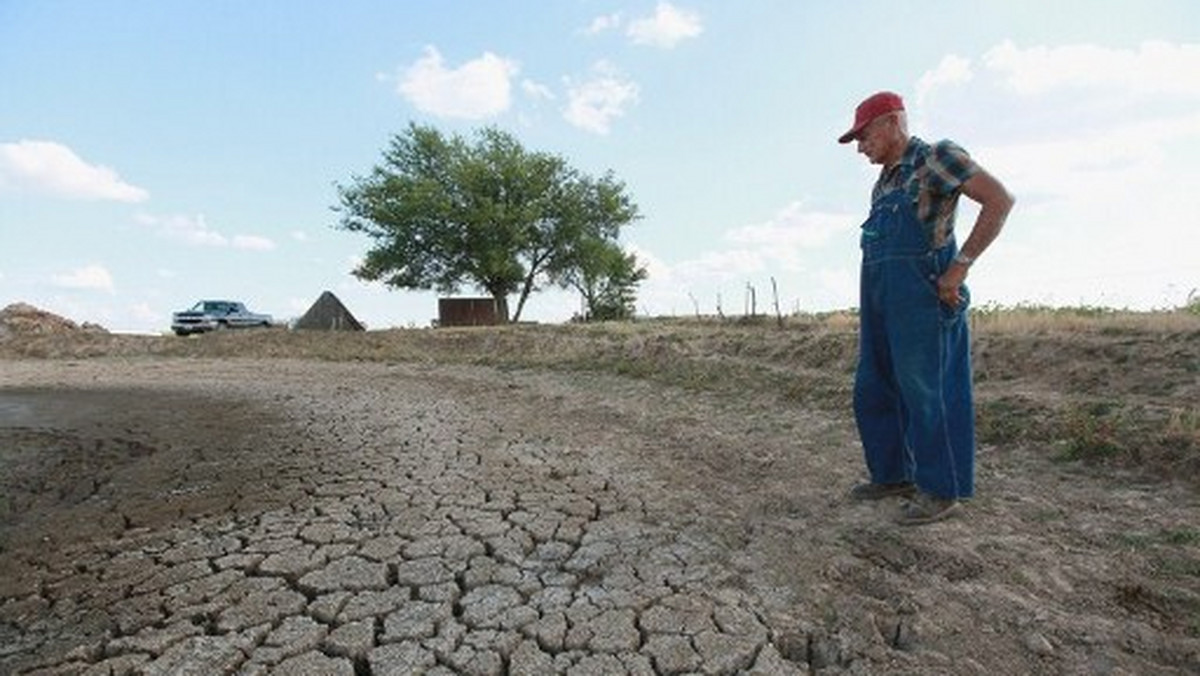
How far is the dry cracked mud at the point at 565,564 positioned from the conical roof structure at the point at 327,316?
1786cm

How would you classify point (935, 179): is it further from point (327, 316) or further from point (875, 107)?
point (327, 316)

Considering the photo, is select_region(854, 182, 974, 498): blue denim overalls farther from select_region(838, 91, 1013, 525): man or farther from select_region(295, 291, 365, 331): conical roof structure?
select_region(295, 291, 365, 331): conical roof structure

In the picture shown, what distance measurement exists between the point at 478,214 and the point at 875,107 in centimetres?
2452

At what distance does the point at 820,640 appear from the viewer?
2.33m

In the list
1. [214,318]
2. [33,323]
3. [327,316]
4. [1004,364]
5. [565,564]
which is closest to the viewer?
[565,564]

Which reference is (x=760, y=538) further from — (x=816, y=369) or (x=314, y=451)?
(x=816, y=369)

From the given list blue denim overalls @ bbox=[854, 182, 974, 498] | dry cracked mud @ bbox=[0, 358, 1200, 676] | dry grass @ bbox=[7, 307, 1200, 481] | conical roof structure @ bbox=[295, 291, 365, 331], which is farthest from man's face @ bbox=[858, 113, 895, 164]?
conical roof structure @ bbox=[295, 291, 365, 331]

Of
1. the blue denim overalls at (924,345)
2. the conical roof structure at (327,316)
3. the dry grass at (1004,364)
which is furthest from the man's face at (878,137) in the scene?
the conical roof structure at (327,316)

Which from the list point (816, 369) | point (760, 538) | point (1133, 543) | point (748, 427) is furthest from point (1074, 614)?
point (816, 369)

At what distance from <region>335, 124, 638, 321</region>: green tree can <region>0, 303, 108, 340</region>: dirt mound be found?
9670mm

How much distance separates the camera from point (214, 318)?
25.1m

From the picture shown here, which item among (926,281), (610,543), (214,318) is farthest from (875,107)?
(214,318)

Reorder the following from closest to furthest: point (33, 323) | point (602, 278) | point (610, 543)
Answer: point (610, 543)
point (33, 323)
point (602, 278)

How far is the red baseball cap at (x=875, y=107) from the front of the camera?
Answer: 325 centimetres
